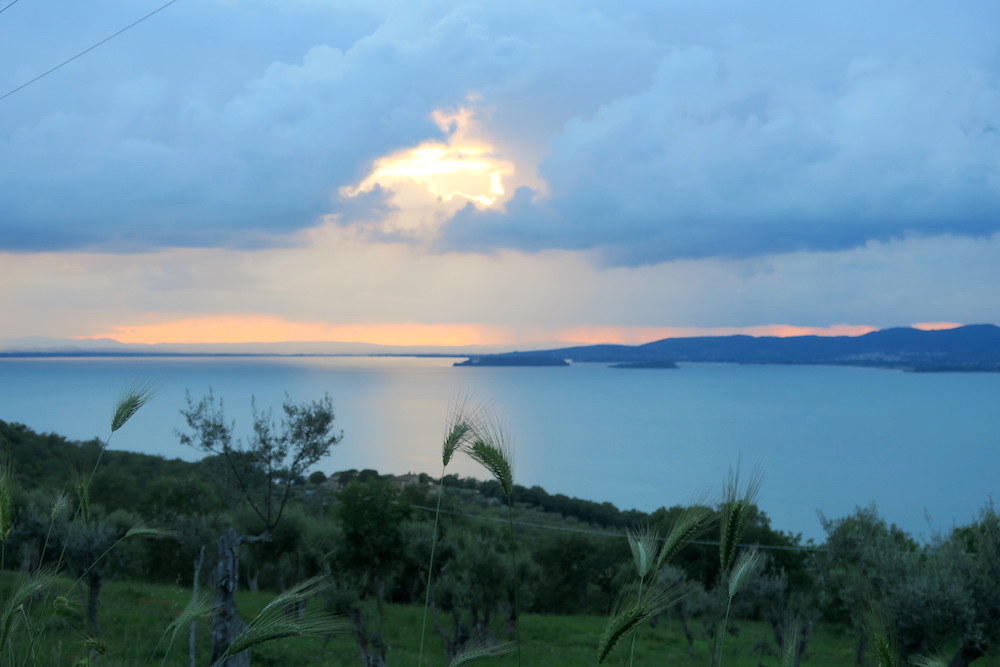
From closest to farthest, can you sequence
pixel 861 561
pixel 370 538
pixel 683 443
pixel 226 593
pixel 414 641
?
1. pixel 226 593
2. pixel 861 561
3. pixel 414 641
4. pixel 370 538
5. pixel 683 443

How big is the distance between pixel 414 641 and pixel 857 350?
12652 cm

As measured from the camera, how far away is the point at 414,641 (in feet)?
60.5

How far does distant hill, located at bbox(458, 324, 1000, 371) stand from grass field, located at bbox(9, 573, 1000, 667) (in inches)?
4133

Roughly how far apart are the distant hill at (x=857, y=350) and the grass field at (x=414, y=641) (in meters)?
105

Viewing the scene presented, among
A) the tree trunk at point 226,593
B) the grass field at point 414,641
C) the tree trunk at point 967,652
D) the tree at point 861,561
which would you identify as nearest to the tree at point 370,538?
the grass field at point 414,641

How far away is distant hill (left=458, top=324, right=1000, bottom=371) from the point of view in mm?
112000

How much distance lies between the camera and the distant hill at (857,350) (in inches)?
4409

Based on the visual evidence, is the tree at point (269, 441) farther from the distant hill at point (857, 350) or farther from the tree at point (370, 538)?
the distant hill at point (857, 350)

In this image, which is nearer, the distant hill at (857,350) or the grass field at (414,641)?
the grass field at (414,641)

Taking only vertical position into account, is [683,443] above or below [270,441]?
below

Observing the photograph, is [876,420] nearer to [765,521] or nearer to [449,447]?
[765,521]

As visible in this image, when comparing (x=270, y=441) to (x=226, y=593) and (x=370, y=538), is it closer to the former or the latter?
(x=370, y=538)

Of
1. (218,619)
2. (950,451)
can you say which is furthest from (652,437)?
(218,619)

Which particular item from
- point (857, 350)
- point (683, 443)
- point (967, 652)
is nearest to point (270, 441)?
point (967, 652)
